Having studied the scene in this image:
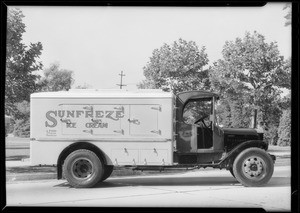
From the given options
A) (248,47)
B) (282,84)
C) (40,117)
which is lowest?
(40,117)

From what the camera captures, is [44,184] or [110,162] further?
[44,184]

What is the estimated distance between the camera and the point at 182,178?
13.3 m

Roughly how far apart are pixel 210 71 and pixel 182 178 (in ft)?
10.8

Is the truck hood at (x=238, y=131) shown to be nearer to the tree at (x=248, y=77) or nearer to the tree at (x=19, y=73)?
the tree at (x=248, y=77)

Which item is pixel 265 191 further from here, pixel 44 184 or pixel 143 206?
pixel 44 184

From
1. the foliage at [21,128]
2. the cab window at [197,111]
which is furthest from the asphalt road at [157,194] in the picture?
the foliage at [21,128]

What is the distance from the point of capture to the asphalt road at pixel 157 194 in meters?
9.21

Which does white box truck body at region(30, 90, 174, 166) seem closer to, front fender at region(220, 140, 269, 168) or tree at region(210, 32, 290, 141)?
front fender at region(220, 140, 269, 168)

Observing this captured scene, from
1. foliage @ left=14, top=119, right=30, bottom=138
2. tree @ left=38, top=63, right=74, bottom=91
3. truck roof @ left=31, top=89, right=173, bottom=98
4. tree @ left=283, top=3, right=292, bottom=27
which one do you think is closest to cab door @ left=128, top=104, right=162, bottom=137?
truck roof @ left=31, top=89, right=173, bottom=98

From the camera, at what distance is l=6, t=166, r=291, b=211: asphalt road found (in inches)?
363

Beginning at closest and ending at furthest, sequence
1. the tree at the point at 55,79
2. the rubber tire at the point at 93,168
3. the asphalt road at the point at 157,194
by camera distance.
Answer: the asphalt road at the point at 157,194 → the rubber tire at the point at 93,168 → the tree at the point at 55,79

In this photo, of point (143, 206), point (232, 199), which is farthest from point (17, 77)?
point (232, 199)

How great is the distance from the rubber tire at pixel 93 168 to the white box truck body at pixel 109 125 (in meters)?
0.25
